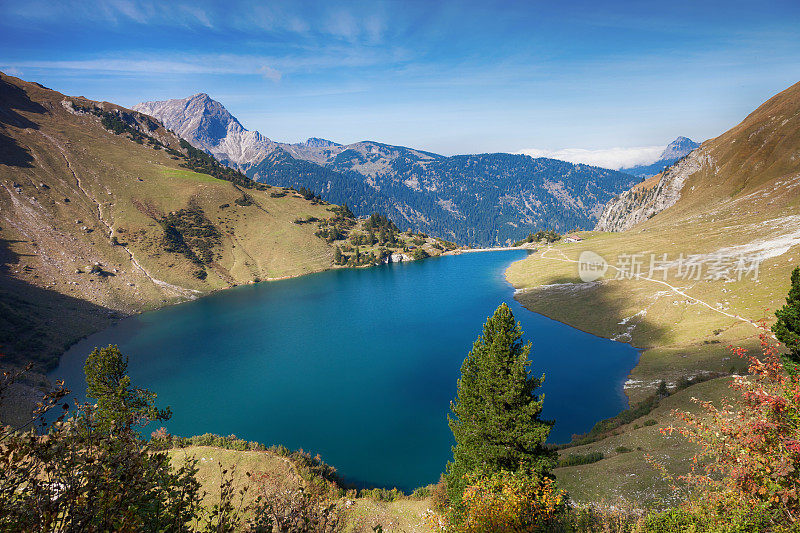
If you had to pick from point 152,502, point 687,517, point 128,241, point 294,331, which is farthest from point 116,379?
point 128,241

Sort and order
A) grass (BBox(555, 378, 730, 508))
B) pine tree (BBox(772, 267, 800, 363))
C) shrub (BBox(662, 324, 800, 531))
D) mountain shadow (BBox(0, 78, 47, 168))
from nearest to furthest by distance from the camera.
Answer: shrub (BBox(662, 324, 800, 531)) → grass (BBox(555, 378, 730, 508)) → pine tree (BBox(772, 267, 800, 363)) → mountain shadow (BBox(0, 78, 47, 168))

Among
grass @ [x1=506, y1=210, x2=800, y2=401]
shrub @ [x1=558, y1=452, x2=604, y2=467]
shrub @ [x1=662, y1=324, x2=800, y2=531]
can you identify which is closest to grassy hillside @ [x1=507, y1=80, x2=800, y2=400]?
grass @ [x1=506, y1=210, x2=800, y2=401]

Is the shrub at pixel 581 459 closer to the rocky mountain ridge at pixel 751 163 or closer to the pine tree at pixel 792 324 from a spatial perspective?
the pine tree at pixel 792 324

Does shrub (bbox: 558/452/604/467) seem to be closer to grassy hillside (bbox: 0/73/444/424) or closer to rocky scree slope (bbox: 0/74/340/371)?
grassy hillside (bbox: 0/73/444/424)

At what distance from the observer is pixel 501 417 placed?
69.7ft

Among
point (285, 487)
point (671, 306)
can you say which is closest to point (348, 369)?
point (285, 487)

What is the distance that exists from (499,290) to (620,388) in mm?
65857

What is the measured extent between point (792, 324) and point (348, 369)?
57013 mm

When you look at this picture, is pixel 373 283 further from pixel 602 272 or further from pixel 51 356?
pixel 51 356

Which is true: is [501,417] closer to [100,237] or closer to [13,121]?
[100,237]

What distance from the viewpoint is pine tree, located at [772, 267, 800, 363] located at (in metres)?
27.2

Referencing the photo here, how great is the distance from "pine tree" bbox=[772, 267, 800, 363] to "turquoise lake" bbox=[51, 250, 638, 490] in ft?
78.0

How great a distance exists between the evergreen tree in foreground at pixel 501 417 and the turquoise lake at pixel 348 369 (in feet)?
59.0

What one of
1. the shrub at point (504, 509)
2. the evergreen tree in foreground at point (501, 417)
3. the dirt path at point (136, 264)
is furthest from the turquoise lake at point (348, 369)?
the shrub at point (504, 509)
